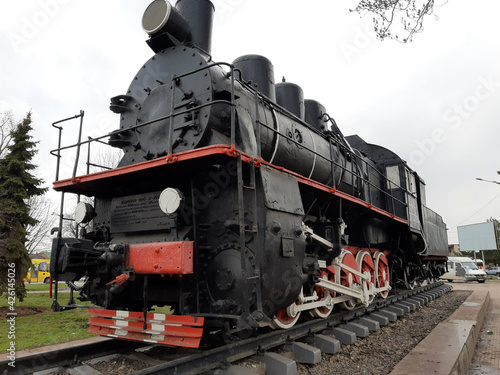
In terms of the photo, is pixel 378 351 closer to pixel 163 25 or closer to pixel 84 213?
pixel 84 213

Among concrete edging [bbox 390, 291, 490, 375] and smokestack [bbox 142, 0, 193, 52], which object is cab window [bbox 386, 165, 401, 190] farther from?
smokestack [bbox 142, 0, 193, 52]

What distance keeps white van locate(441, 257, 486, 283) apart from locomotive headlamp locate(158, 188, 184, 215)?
97.5 feet

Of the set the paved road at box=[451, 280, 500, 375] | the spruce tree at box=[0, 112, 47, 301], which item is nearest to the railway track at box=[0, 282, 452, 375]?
the paved road at box=[451, 280, 500, 375]

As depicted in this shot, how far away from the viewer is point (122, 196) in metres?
4.71

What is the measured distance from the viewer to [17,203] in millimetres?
12242

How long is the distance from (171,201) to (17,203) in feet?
36.4

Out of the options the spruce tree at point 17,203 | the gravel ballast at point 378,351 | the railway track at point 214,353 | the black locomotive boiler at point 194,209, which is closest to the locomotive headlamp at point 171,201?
the black locomotive boiler at point 194,209

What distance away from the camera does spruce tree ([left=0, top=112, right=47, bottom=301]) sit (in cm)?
1120

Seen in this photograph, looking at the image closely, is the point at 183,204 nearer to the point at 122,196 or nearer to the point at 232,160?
the point at 232,160

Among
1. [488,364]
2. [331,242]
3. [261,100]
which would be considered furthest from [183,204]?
[488,364]

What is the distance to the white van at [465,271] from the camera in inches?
1057

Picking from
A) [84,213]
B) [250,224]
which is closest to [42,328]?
[84,213]

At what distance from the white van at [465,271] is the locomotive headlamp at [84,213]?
29.6 m

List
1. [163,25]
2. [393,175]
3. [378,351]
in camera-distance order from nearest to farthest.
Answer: [163,25]
[378,351]
[393,175]
